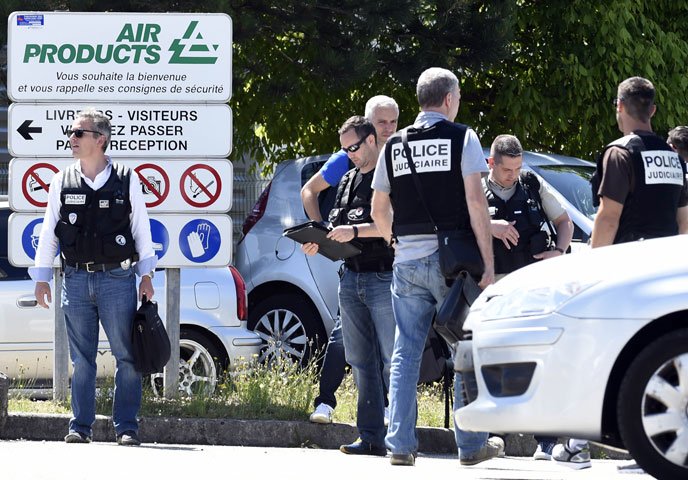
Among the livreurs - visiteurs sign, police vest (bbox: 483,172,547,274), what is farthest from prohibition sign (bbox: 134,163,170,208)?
police vest (bbox: 483,172,547,274)

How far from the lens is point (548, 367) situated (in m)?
6.53

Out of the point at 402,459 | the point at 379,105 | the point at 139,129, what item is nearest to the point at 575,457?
the point at 402,459

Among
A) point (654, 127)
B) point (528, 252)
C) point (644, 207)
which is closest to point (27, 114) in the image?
point (528, 252)

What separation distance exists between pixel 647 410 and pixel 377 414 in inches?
106

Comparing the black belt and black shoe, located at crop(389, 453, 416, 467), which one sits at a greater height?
the black belt

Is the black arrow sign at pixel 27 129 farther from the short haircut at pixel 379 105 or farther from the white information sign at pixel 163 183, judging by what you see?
the short haircut at pixel 379 105

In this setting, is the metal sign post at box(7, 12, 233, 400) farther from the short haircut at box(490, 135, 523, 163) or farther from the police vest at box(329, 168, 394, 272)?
the short haircut at box(490, 135, 523, 163)

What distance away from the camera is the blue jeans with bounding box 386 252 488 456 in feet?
25.7

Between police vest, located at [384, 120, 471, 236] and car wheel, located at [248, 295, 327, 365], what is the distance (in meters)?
4.94

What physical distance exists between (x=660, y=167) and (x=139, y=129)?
4.14 meters

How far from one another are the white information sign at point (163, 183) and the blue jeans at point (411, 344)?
3.06m

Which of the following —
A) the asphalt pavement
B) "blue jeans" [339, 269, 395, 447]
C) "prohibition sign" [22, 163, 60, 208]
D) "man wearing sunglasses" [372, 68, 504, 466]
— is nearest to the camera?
the asphalt pavement

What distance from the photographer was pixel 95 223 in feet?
30.0

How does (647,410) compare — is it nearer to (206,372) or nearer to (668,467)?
(668,467)
